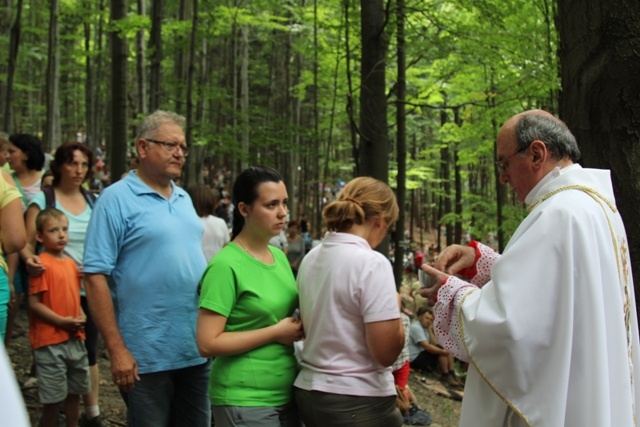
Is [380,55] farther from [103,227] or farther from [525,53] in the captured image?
[103,227]

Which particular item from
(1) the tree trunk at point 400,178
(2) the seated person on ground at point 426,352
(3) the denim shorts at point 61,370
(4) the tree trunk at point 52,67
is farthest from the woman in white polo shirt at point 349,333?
(4) the tree trunk at point 52,67

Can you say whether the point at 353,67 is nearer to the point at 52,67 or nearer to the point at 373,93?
the point at 52,67

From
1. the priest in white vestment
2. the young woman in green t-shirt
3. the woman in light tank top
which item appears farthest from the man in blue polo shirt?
the woman in light tank top

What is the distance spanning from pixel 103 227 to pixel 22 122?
30.2 m

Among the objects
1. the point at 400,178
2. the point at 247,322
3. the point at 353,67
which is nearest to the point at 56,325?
the point at 247,322

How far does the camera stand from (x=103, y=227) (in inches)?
140

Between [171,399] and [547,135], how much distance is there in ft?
8.55

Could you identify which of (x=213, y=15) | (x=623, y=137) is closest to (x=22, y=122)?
(x=213, y=15)

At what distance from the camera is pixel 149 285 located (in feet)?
11.8

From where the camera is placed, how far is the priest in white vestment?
8.32 ft

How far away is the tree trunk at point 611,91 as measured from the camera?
126 inches

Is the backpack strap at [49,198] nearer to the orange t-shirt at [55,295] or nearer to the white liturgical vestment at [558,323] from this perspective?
the orange t-shirt at [55,295]

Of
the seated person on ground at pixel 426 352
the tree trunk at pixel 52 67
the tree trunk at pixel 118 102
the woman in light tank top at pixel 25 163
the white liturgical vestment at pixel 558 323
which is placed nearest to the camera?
the white liturgical vestment at pixel 558 323

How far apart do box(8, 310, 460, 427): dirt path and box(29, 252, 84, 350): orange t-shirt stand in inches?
44.3
